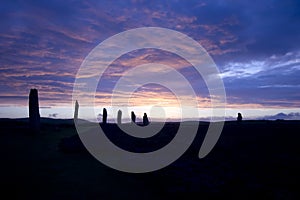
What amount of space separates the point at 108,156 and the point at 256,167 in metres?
10.2

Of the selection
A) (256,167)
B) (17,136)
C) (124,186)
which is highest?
(17,136)

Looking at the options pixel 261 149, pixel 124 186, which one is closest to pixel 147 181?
pixel 124 186

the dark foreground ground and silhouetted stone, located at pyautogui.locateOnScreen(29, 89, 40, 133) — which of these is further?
silhouetted stone, located at pyautogui.locateOnScreen(29, 89, 40, 133)

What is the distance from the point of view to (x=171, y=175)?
40.3 ft

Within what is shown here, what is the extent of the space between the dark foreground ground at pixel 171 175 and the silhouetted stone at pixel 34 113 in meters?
7.78

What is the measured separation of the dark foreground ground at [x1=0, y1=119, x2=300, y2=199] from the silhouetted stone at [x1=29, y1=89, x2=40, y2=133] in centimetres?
778

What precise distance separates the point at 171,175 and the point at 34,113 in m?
20.6

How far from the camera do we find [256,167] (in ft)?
41.3

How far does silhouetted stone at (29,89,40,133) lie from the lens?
26392 mm

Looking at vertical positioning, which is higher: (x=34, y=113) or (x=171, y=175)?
(x=34, y=113)

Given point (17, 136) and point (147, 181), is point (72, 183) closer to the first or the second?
point (147, 181)

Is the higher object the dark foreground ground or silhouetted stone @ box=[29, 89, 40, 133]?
silhouetted stone @ box=[29, 89, 40, 133]

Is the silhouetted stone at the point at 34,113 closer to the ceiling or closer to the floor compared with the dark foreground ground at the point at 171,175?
closer to the ceiling

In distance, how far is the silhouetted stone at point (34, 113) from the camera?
26.4m
